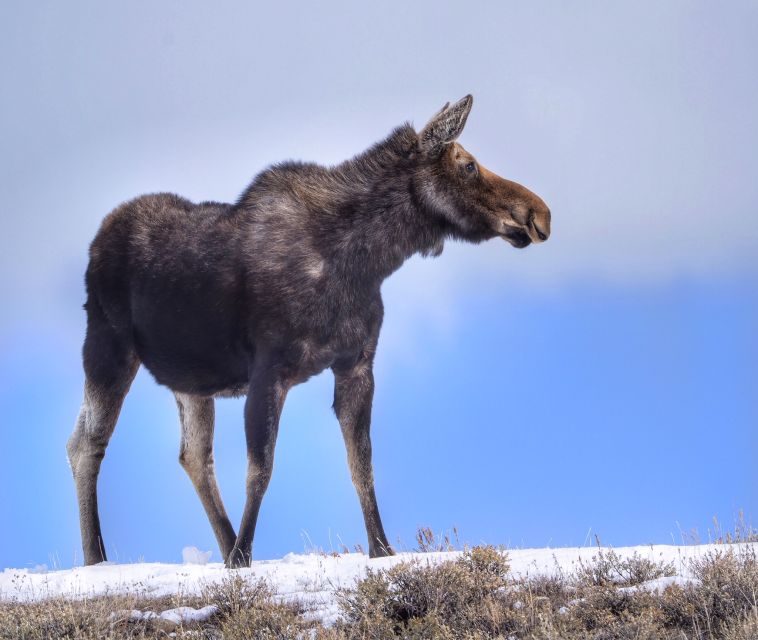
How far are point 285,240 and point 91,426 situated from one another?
3.22 m

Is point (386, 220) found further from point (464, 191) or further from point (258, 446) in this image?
point (258, 446)

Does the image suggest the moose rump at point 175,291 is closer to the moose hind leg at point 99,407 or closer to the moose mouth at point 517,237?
the moose hind leg at point 99,407

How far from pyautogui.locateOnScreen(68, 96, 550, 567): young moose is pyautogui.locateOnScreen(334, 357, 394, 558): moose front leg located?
0.04 feet

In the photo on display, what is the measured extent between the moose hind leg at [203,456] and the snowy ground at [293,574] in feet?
3.87

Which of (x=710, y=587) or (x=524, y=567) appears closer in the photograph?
(x=710, y=587)

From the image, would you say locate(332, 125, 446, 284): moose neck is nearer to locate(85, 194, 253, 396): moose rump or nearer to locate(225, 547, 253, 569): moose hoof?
locate(85, 194, 253, 396): moose rump

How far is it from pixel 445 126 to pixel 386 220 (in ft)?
3.42

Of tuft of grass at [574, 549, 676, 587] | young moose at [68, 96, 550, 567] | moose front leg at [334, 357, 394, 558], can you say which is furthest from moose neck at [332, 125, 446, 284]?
tuft of grass at [574, 549, 676, 587]

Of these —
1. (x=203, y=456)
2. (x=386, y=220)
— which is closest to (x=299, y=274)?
(x=386, y=220)

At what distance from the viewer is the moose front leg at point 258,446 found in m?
9.11

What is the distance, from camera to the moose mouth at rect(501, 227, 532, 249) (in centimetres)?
982

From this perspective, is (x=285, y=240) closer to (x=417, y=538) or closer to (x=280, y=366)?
(x=280, y=366)

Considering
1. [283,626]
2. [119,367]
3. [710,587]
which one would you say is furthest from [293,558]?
[710,587]

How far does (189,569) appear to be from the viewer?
9.50 m
